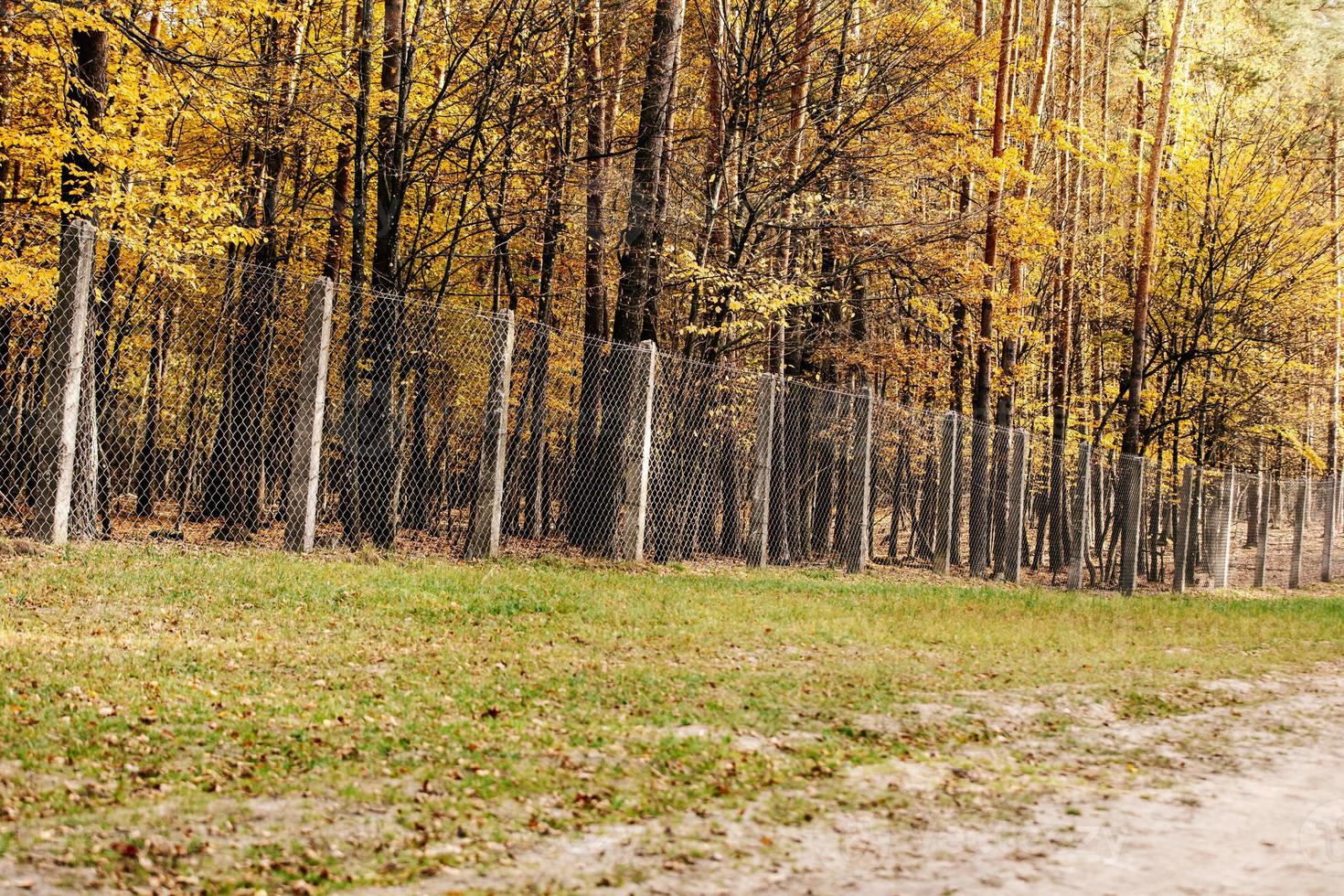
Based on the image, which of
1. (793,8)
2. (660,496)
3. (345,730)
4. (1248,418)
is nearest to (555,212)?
Answer: (793,8)

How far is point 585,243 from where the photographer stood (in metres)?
19.7

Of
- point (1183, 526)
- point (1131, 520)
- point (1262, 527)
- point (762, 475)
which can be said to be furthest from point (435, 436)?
point (1262, 527)

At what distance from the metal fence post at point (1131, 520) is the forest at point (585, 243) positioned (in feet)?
3.27

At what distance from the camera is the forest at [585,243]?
12828mm

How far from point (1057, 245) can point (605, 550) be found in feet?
58.4

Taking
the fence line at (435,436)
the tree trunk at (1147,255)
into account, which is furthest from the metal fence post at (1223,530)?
the fence line at (435,436)

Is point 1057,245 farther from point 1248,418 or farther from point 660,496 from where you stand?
point 660,496

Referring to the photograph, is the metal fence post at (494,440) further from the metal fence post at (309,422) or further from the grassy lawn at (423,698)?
the metal fence post at (309,422)

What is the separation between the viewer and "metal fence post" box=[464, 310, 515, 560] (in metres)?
11.5

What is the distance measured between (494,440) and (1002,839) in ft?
25.5

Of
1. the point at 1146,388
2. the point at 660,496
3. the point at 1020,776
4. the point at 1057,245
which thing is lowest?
the point at 1020,776

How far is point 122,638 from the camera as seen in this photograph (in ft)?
22.2

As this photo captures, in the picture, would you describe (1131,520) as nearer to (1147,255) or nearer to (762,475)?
(1147,255)

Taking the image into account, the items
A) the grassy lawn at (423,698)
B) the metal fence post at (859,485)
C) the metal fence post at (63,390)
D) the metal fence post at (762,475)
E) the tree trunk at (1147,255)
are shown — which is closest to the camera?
the grassy lawn at (423,698)
